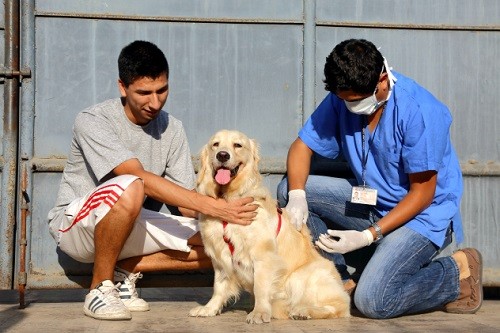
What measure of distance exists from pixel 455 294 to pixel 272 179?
1531 mm

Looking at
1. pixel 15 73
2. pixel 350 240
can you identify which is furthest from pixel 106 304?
pixel 15 73

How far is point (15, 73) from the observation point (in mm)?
6121

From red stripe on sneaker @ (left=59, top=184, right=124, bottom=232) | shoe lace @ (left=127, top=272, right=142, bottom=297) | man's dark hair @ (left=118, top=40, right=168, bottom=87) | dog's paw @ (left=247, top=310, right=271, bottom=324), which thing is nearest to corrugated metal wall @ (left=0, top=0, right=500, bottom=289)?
shoe lace @ (left=127, top=272, right=142, bottom=297)

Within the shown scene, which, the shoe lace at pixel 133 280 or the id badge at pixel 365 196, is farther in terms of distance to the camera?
the shoe lace at pixel 133 280

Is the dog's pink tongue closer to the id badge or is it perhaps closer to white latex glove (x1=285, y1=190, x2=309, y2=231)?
white latex glove (x1=285, y1=190, x2=309, y2=231)

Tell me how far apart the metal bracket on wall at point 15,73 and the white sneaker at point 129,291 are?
1464mm

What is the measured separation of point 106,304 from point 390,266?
5.55 ft

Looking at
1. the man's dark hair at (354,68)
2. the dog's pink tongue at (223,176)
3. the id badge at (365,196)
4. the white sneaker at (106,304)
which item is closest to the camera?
the white sneaker at (106,304)

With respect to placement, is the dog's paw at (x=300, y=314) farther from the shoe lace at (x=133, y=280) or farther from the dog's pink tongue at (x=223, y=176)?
the shoe lace at (x=133, y=280)

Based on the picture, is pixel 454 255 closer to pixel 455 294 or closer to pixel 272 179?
pixel 455 294

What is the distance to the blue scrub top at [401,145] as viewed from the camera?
545 cm

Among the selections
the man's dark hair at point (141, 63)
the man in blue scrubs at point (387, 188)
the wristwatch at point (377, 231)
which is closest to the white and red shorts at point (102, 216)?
the man's dark hair at point (141, 63)

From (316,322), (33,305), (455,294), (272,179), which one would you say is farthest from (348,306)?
(33,305)

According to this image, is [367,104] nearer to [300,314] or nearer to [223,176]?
[223,176]
